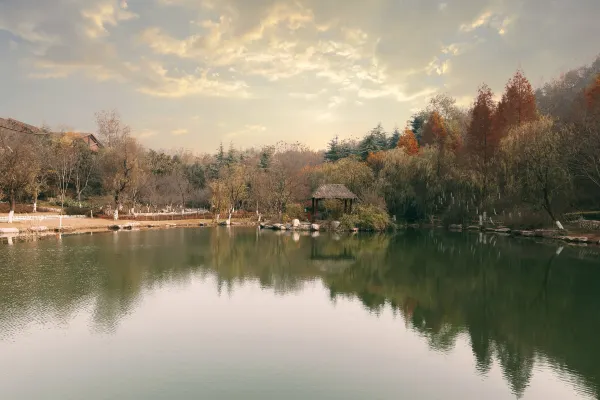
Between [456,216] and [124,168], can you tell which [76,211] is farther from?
[456,216]

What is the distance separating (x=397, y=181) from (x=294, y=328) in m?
33.2

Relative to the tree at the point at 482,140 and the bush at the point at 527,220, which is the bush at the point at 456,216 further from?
the bush at the point at 527,220

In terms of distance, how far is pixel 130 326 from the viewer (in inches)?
373

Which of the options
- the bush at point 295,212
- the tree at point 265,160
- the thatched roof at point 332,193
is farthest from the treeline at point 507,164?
the tree at point 265,160

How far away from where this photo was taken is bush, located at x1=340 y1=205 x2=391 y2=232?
116ft

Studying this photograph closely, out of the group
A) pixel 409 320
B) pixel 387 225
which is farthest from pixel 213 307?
pixel 387 225

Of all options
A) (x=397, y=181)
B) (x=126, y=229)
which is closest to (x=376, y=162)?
(x=397, y=181)

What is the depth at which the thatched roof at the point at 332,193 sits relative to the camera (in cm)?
3628

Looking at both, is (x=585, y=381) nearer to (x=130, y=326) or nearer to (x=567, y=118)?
(x=130, y=326)

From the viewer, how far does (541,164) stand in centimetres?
2927

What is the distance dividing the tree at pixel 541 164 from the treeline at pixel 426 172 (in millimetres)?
79

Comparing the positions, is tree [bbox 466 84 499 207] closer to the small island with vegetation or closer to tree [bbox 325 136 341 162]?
the small island with vegetation

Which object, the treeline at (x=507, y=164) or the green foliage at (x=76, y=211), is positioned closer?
the treeline at (x=507, y=164)

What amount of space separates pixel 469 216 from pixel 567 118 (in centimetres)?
1216
